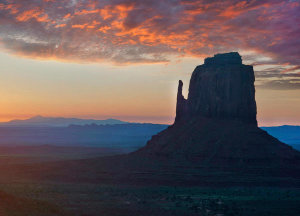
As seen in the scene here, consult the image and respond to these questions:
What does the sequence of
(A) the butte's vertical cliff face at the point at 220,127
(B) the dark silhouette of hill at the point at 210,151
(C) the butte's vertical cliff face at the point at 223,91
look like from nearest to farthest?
(B) the dark silhouette of hill at the point at 210,151 → (A) the butte's vertical cliff face at the point at 220,127 → (C) the butte's vertical cliff face at the point at 223,91

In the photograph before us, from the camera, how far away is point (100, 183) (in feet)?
228

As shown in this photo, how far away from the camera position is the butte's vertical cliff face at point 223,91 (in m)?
105

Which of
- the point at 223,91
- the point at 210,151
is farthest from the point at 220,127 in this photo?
the point at 223,91

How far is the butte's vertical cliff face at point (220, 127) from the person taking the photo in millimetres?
89000

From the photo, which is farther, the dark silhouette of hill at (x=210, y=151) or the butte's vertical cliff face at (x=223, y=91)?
the butte's vertical cliff face at (x=223, y=91)

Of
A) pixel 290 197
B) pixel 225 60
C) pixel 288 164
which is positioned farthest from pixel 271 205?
pixel 225 60

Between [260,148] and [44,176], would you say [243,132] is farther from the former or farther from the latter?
[44,176]

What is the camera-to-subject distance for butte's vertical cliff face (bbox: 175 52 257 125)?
105000 millimetres

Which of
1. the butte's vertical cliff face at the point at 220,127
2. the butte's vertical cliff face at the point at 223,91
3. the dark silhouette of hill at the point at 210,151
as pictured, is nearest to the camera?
the dark silhouette of hill at the point at 210,151

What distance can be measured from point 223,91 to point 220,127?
12930mm

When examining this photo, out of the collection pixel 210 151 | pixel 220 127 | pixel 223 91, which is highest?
pixel 223 91

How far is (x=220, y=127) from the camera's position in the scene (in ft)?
332

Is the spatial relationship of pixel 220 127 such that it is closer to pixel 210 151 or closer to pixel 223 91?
pixel 210 151

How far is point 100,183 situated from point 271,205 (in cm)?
3369
